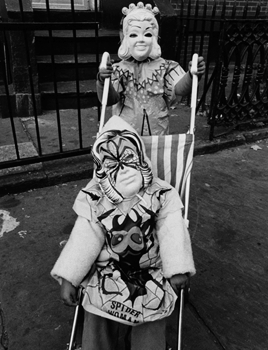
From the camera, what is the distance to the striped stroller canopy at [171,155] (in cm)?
230

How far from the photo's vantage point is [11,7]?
4906mm

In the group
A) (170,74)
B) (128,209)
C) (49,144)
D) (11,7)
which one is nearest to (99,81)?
(170,74)

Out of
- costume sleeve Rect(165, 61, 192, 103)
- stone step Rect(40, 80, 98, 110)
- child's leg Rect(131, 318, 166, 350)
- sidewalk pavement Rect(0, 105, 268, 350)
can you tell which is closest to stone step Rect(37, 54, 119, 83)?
stone step Rect(40, 80, 98, 110)

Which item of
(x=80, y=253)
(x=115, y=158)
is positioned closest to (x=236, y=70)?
(x=115, y=158)

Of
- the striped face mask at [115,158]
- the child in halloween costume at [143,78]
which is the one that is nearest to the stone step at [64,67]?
the child in halloween costume at [143,78]

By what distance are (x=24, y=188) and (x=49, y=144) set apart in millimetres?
948

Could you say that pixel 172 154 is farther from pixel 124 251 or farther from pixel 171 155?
pixel 124 251

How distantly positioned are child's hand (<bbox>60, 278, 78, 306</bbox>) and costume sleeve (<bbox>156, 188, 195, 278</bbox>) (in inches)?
19.6

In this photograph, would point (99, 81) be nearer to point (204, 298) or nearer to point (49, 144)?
point (204, 298)

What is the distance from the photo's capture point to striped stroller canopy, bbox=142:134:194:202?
7.55 feet

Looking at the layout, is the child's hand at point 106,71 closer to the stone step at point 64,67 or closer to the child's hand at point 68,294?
the child's hand at point 68,294

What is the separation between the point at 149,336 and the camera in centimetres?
180

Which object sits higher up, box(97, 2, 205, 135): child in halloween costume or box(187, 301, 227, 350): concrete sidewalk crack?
box(97, 2, 205, 135): child in halloween costume

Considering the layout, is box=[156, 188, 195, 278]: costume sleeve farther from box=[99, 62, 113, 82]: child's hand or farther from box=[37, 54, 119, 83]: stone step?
box=[37, 54, 119, 83]: stone step
